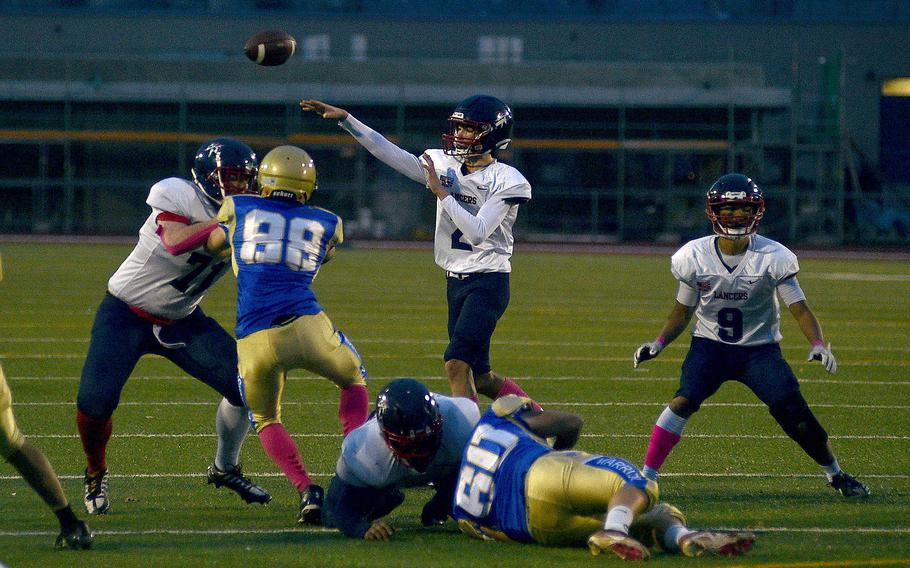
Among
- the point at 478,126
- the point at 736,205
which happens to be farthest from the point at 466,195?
the point at 736,205

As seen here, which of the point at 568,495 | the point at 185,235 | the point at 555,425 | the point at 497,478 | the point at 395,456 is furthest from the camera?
the point at 185,235

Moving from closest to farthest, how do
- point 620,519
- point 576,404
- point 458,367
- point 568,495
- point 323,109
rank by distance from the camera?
point 620,519
point 568,495
point 323,109
point 458,367
point 576,404

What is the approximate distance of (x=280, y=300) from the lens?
221 inches

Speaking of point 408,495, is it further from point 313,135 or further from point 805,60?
point 805,60

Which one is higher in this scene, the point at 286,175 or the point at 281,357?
the point at 286,175

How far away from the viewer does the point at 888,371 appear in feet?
36.4

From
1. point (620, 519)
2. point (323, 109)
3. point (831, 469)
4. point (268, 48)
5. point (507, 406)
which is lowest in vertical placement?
point (831, 469)

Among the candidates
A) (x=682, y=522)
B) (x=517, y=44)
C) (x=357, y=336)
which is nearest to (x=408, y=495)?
(x=682, y=522)

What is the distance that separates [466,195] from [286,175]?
1567 millimetres

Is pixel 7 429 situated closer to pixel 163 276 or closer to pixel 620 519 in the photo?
pixel 163 276

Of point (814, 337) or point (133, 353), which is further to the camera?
point (814, 337)

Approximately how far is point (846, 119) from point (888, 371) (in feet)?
89.9

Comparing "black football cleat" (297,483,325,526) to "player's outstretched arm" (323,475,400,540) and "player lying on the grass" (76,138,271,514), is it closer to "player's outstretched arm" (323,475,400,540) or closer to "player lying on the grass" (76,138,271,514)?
"player's outstretched arm" (323,475,400,540)

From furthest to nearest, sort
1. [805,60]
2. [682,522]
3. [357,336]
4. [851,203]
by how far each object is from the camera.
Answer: [805,60], [851,203], [357,336], [682,522]
